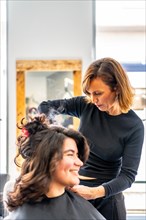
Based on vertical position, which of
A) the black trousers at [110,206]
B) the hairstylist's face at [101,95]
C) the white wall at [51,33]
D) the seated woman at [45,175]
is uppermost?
the white wall at [51,33]

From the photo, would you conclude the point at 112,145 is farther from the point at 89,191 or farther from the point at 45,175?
the point at 45,175

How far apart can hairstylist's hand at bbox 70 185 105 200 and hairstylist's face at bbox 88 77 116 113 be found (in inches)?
14.8

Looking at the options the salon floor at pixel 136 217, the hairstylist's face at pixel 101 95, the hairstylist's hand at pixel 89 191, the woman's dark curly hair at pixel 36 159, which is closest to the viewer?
the woman's dark curly hair at pixel 36 159

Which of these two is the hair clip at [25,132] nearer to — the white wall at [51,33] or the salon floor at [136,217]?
the white wall at [51,33]

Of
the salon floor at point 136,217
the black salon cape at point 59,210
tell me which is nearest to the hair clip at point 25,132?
the black salon cape at point 59,210

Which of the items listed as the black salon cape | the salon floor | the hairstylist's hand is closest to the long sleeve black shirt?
the hairstylist's hand

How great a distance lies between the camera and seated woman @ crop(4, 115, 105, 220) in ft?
4.11

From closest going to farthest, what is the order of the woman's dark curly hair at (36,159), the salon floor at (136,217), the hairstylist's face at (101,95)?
the woman's dark curly hair at (36,159) < the hairstylist's face at (101,95) < the salon floor at (136,217)

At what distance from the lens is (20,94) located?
3.48 metres

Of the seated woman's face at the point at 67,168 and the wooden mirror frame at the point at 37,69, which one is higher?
the wooden mirror frame at the point at 37,69

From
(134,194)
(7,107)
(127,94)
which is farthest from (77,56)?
(127,94)

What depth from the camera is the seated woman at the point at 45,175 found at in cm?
125

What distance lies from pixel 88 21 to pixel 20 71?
82cm

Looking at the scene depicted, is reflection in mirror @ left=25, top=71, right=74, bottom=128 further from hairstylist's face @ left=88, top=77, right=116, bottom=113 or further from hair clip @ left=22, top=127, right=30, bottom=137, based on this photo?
hair clip @ left=22, top=127, right=30, bottom=137
